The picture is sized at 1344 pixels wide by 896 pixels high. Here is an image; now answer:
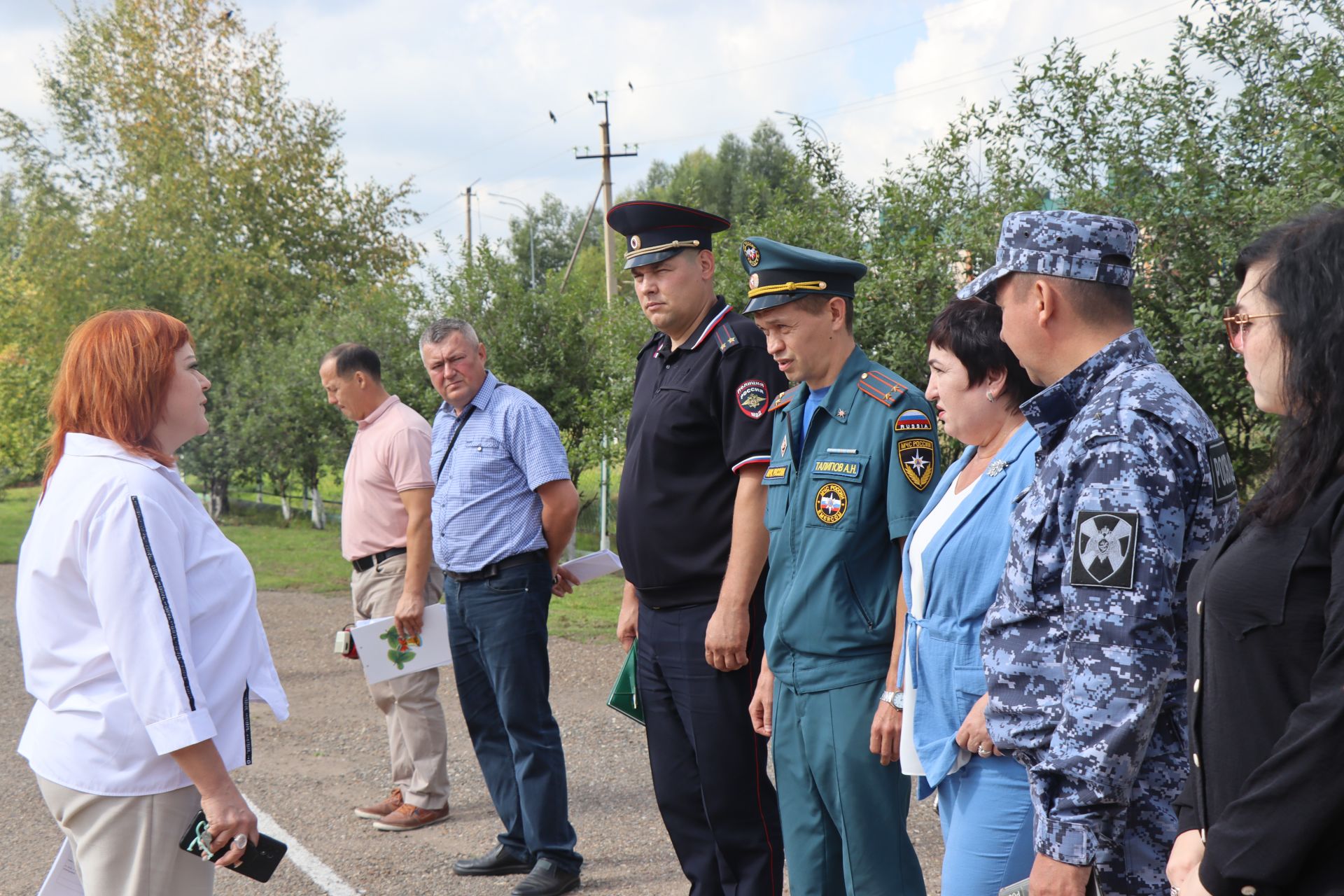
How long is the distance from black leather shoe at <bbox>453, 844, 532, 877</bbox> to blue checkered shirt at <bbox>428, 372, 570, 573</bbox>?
119 centimetres

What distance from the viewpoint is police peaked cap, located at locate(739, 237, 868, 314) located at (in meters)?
3.26

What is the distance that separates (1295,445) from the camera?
1622mm

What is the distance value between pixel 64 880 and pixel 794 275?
2438mm

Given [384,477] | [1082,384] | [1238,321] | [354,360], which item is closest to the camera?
[1238,321]

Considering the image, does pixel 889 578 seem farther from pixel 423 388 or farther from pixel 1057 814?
pixel 423 388

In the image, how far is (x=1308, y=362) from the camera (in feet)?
5.28

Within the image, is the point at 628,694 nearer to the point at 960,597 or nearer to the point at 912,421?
the point at 912,421

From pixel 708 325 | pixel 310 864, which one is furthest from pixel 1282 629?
pixel 310 864

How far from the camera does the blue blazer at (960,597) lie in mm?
2529

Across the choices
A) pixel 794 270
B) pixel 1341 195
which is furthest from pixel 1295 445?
pixel 1341 195

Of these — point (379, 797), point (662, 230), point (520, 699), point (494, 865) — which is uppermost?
point (662, 230)

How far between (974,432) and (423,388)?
15.0 metres

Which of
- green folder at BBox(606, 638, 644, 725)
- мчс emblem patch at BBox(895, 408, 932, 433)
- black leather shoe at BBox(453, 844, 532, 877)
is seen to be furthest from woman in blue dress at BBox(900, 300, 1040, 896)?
black leather shoe at BBox(453, 844, 532, 877)

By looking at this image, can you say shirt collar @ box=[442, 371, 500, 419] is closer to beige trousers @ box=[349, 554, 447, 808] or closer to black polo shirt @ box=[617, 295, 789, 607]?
beige trousers @ box=[349, 554, 447, 808]
